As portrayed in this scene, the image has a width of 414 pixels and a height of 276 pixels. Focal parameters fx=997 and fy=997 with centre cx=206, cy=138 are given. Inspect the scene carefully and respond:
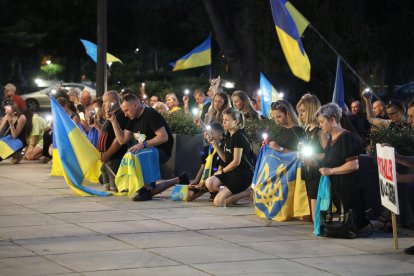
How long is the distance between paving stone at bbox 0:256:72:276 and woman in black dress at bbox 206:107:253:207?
4.29 m

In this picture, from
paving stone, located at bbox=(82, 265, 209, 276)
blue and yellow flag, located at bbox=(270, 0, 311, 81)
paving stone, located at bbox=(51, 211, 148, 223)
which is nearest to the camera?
paving stone, located at bbox=(82, 265, 209, 276)

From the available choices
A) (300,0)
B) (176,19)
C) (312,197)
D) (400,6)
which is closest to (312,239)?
(312,197)

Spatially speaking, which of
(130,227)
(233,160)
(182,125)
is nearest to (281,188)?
(233,160)

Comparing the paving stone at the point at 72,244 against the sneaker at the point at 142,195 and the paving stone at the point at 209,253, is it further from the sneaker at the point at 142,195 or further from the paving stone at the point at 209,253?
the sneaker at the point at 142,195

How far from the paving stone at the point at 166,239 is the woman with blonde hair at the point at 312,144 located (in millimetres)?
1532

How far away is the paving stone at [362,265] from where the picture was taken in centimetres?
881

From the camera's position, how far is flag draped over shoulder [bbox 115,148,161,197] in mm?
13922

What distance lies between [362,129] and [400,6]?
81.7 feet

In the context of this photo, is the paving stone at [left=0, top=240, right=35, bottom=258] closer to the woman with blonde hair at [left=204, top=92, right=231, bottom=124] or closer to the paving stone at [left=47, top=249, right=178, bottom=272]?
the paving stone at [left=47, top=249, right=178, bottom=272]

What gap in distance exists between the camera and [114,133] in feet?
49.5

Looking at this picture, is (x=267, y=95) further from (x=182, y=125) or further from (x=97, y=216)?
(x=97, y=216)

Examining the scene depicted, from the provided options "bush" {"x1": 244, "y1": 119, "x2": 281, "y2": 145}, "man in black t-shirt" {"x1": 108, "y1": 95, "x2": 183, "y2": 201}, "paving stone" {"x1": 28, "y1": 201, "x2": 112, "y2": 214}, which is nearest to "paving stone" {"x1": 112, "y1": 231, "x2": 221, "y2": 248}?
"paving stone" {"x1": 28, "y1": 201, "x2": 112, "y2": 214}

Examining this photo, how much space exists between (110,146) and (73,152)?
0.58 metres

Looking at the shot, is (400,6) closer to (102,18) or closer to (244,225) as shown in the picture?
(102,18)
